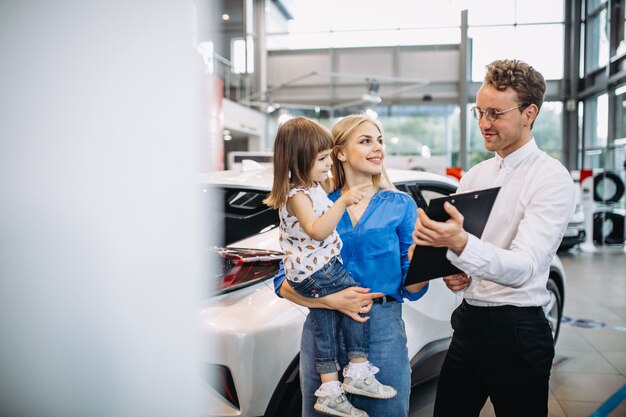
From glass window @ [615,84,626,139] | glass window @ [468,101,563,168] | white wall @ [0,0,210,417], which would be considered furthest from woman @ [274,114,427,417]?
glass window @ [468,101,563,168]

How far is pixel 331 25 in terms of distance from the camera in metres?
18.0

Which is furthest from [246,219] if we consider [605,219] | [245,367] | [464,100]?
[605,219]

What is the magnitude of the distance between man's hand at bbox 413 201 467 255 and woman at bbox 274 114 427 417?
324 mm

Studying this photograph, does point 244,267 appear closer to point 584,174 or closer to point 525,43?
point 584,174

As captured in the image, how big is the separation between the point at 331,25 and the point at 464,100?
329 inches

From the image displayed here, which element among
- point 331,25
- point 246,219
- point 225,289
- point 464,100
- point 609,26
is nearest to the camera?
point 225,289

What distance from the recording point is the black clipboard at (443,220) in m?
1.36

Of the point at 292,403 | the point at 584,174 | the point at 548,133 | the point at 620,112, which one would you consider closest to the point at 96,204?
the point at 292,403

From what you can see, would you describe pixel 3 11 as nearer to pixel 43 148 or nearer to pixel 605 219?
pixel 43 148

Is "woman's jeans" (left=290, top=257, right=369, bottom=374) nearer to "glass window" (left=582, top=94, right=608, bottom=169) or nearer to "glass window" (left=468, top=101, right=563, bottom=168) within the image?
"glass window" (left=582, top=94, right=608, bottom=169)

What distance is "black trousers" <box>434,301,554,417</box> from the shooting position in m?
1.66

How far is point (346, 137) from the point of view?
1782 millimetres

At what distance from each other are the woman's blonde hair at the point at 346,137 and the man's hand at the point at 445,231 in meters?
0.47

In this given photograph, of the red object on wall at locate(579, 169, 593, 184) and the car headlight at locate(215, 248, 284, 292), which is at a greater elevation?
the red object on wall at locate(579, 169, 593, 184)
